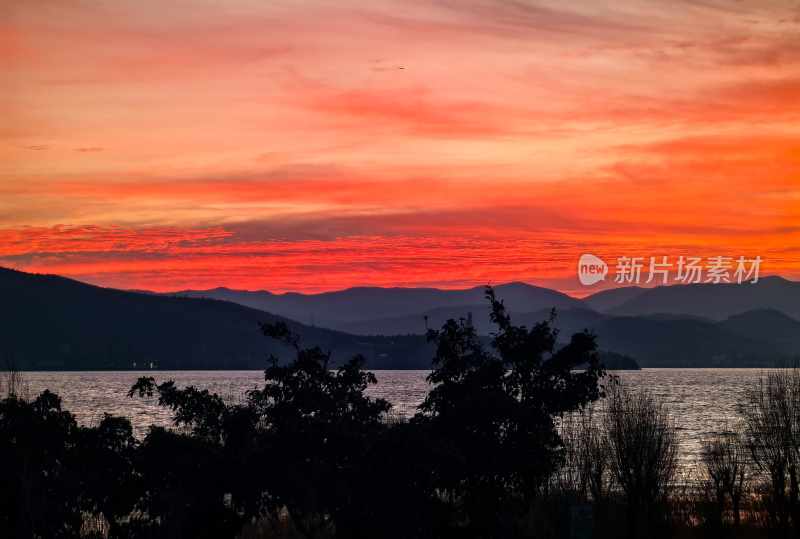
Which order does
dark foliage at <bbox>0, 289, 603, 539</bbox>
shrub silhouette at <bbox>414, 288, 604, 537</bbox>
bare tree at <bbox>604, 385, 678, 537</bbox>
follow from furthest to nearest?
bare tree at <bbox>604, 385, 678, 537</bbox>, shrub silhouette at <bbox>414, 288, 604, 537</bbox>, dark foliage at <bbox>0, 289, 603, 539</bbox>

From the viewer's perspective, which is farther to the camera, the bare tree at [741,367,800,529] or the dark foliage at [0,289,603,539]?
the bare tree at [741,367,800,529]

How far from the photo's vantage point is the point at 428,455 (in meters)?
29.6

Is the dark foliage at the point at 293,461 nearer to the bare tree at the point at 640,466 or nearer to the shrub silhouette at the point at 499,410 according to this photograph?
the shrub silhouette at the point at 499,410

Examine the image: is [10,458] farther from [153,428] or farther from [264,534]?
[264,534]

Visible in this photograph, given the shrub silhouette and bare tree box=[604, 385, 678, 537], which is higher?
the shrub silhouette

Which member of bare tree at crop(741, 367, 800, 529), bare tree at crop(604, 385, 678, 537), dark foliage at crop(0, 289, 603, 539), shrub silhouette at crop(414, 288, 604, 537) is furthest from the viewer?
bare tree at crop(604, 385, 678, 537)

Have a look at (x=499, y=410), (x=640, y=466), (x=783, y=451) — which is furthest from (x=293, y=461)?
(x=783, y=451)

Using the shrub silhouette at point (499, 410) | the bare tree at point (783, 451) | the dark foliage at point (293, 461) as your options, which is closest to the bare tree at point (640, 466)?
the bare tree at point (783, 451)

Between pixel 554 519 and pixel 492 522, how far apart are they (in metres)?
8.61

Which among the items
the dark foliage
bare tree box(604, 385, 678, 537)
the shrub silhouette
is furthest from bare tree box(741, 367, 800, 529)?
the dark foliage

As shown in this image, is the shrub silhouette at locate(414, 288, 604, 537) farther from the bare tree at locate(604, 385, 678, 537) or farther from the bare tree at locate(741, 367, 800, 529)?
the bare tree at locate(741, 367, 800, 529)

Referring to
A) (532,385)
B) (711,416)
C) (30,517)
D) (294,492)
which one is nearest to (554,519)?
(532,385)

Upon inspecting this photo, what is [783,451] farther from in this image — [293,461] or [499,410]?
[293,461]

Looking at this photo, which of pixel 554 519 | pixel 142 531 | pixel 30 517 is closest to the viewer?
pixel 30 517
